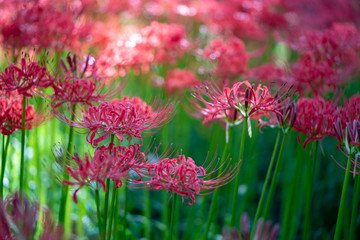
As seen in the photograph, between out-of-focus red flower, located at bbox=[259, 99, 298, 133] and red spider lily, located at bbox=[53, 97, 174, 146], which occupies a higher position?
out-of-focus red flower, located at bbox=[259, 99, 298, 133]

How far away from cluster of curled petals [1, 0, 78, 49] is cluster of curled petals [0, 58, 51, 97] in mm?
601

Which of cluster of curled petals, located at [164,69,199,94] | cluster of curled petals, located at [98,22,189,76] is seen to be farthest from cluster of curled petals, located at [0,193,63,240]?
cluster of curled petals, located at [164,69,199,94]

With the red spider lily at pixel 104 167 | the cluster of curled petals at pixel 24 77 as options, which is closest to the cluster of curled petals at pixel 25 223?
the red spider lily at pixel 104 167

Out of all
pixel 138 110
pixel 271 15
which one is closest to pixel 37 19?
pixel 138 110

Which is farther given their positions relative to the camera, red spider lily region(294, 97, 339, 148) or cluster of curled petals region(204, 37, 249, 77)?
cluster of curled petals region(204, 37, 249, 77)

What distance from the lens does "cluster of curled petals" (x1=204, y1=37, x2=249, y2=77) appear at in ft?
8.02

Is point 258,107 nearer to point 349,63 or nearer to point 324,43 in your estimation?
point 324,43

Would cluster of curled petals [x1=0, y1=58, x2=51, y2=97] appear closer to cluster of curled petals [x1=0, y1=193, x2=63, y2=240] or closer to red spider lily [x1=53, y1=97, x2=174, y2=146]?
red spider lily [x1=53, y1=97, x2=174, y2=146]

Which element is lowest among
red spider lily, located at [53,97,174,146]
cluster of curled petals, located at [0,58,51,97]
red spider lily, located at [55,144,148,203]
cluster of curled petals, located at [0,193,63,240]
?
cluster of curled petals, located at [0,193,63,240]

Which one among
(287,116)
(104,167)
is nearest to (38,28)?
(104,167)

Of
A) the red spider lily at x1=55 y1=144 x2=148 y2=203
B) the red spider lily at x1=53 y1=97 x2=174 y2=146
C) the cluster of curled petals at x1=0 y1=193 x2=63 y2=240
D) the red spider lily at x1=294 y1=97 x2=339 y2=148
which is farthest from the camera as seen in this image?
the red spider lily at x1=294 y1=97 x2=339 y2=148

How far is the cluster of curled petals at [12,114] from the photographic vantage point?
5.18ft

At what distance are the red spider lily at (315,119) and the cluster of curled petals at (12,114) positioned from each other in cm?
110

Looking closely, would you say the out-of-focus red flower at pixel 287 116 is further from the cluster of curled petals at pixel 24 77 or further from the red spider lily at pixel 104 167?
the cluster of curled petals at pixel 24 77
